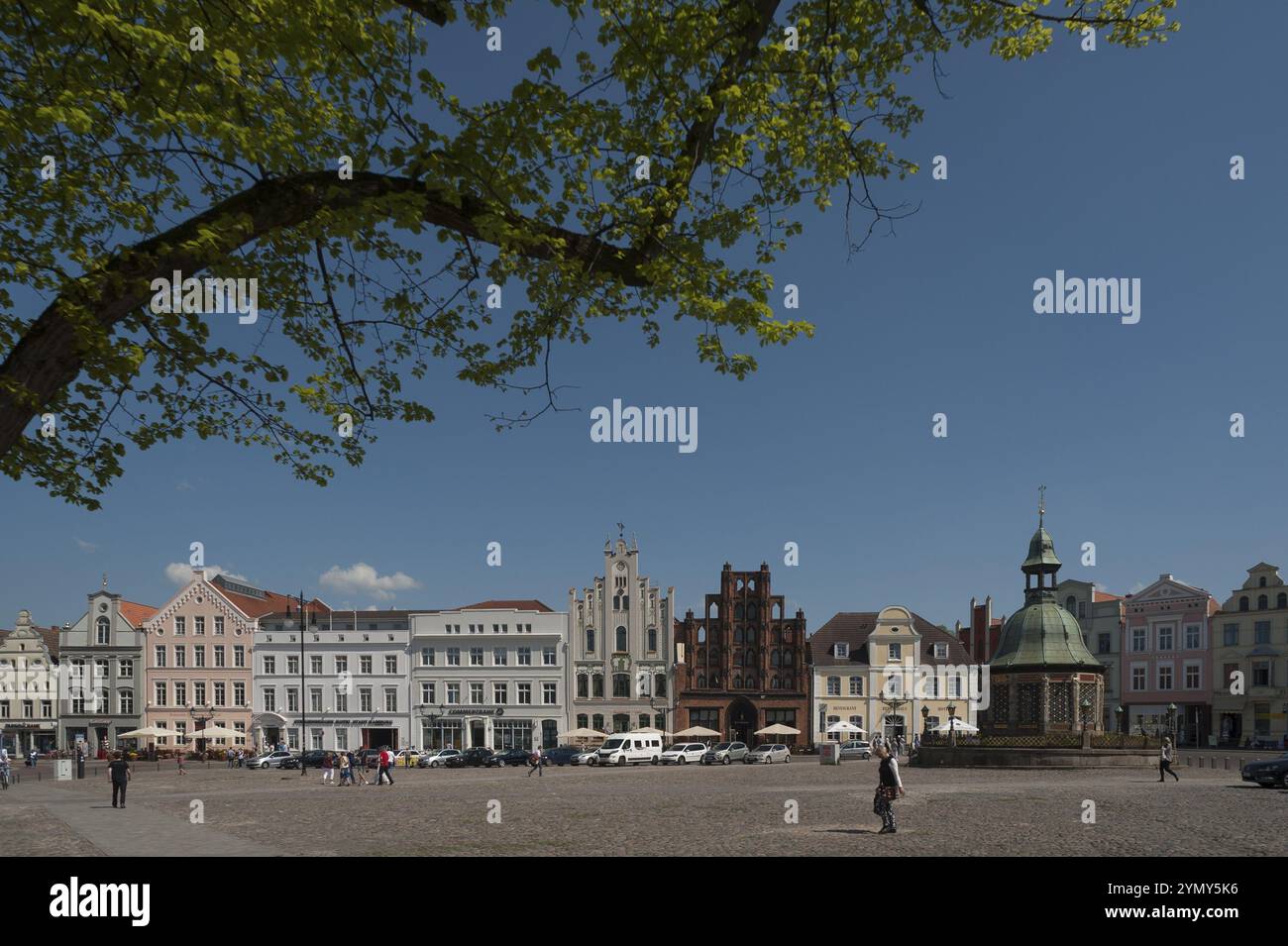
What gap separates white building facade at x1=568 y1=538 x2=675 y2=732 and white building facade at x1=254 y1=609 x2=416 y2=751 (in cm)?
1235

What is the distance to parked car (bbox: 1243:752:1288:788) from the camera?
98.7ft

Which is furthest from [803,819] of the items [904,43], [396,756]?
[396,756]

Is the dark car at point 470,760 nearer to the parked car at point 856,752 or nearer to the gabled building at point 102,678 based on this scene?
the parked car at point 856,752

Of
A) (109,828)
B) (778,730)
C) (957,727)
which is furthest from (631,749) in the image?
(109,828)

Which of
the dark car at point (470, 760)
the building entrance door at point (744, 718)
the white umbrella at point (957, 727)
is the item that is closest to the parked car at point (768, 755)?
the white umbrella at point (957, 727)

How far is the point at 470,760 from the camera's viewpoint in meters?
54.6

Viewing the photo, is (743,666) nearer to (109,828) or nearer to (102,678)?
(102,678)

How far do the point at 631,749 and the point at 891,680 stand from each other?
24188 millimetres

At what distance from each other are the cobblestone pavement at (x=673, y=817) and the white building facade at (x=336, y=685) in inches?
1227

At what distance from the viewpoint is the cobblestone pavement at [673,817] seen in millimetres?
16734

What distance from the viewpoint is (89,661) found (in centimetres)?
7175

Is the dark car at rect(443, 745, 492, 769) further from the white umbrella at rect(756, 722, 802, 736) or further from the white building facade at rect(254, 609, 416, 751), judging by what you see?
the white umbrella at rect(756, 722, 802, 736)

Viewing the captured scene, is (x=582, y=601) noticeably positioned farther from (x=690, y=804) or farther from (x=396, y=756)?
(x=690, y=804)

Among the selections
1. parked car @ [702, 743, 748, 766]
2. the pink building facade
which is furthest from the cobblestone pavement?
the pink building facade
